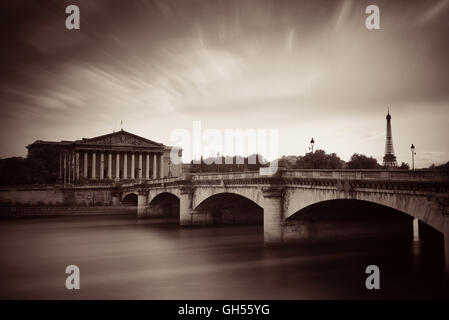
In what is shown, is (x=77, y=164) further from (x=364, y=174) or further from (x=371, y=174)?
(x=371, y=174)

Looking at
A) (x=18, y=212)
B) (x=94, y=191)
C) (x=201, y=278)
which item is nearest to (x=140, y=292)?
(x=201, y=278)

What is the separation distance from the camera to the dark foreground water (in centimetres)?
2305

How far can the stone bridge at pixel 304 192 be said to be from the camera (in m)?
20.4

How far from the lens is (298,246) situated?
112ft

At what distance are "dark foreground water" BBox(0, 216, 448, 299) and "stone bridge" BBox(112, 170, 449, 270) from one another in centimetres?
326

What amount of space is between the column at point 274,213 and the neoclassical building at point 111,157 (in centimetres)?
8148

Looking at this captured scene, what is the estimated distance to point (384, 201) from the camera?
2369 centimetres

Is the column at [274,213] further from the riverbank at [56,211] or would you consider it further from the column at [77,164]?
the column at [77,164]

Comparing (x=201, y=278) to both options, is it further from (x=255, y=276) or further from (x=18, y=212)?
(x=18, y=212)

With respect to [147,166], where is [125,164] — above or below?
above

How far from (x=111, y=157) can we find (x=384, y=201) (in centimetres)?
10854

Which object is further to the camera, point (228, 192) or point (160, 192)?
point (160, 192)

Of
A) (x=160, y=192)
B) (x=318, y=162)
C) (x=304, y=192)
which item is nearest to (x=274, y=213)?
(x=304, y=192)
